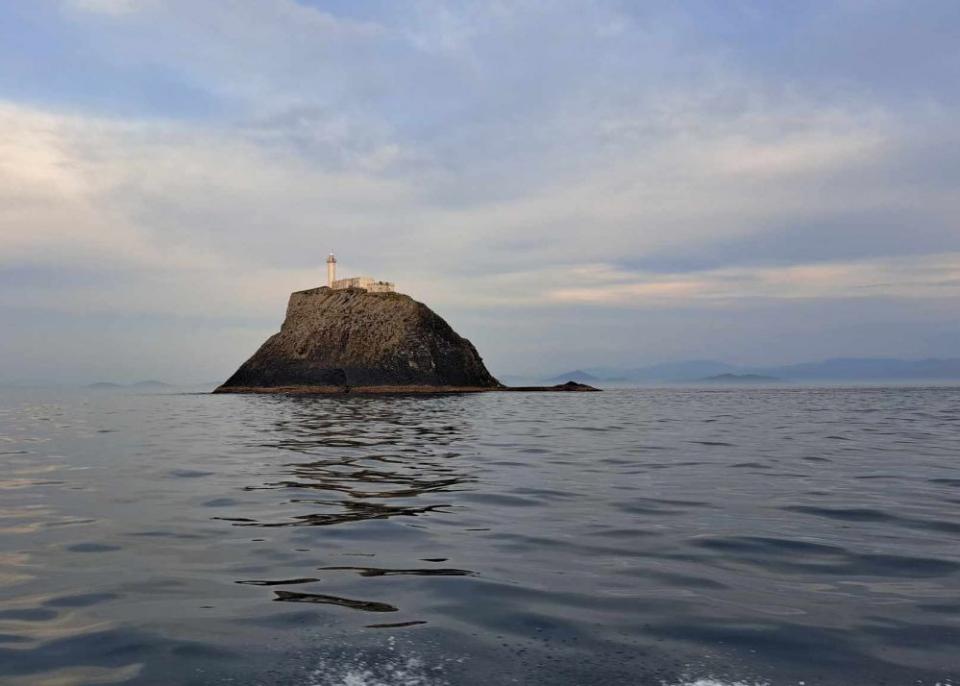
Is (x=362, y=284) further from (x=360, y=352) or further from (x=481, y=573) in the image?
(x=481, y=573)

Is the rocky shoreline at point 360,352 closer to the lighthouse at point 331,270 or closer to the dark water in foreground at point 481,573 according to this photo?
the lighthouse at point 331,270

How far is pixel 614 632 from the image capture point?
5309mm

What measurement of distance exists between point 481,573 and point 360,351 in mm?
82810

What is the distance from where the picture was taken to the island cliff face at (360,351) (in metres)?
87.1

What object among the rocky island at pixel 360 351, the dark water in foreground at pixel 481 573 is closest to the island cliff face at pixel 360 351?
the rocky island at pixel 360 351

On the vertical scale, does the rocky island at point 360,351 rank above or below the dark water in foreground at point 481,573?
above

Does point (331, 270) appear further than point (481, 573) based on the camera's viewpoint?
Yes

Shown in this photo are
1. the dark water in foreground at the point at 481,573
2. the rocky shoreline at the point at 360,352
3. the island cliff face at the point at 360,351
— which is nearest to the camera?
the dark water in foreground at the point at 481,573

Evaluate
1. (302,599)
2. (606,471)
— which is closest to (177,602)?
(302,599)

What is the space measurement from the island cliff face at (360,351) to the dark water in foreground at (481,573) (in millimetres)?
70611

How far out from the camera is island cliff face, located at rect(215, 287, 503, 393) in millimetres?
87062

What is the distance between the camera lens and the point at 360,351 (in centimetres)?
8844

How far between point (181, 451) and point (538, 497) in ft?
41.4

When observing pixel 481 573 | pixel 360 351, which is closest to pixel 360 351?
pixel 360 351
